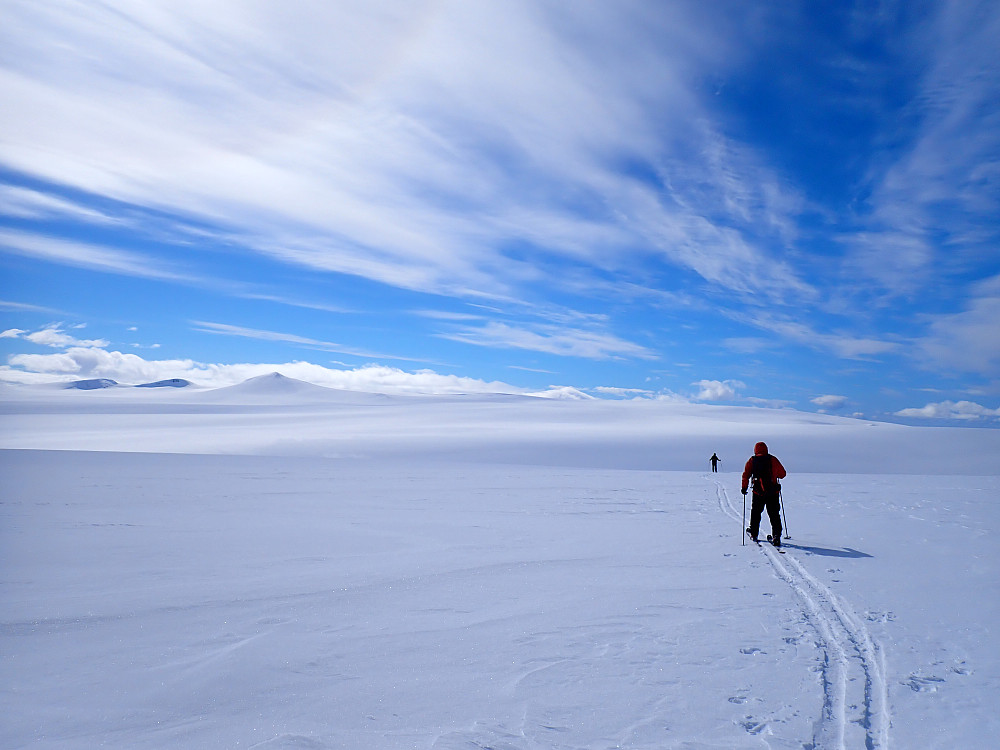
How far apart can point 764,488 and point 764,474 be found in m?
0.25

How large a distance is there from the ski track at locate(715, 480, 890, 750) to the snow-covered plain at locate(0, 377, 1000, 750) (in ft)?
0.08

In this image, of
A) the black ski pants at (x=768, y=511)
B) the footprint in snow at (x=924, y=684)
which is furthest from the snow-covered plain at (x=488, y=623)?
the black ski pants at (x=768, y=511)

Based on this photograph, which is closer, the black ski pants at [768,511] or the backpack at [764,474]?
the black ski pants at [768,511]

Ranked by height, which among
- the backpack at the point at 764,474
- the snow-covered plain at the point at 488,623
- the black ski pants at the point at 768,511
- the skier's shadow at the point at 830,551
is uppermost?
the backpack at the point at 764,474

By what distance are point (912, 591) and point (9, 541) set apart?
12.2 m

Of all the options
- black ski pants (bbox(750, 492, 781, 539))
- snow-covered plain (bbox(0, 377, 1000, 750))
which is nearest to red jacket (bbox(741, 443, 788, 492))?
black ski pants (bbox(750, 492, 781, 539))

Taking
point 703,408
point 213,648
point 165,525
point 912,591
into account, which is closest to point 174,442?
point 165,525

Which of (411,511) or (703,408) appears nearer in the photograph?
(411,511)

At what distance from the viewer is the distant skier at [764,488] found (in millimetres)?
9625

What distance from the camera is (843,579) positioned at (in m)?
7.20

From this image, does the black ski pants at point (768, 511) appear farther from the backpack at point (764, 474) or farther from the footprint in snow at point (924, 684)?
the footprint in snow at point (924, 684)

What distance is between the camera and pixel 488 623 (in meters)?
5.65

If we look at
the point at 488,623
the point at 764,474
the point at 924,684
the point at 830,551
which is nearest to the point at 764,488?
the point at 764,474

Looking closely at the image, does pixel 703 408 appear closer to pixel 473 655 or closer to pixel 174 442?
pixel 174 442
